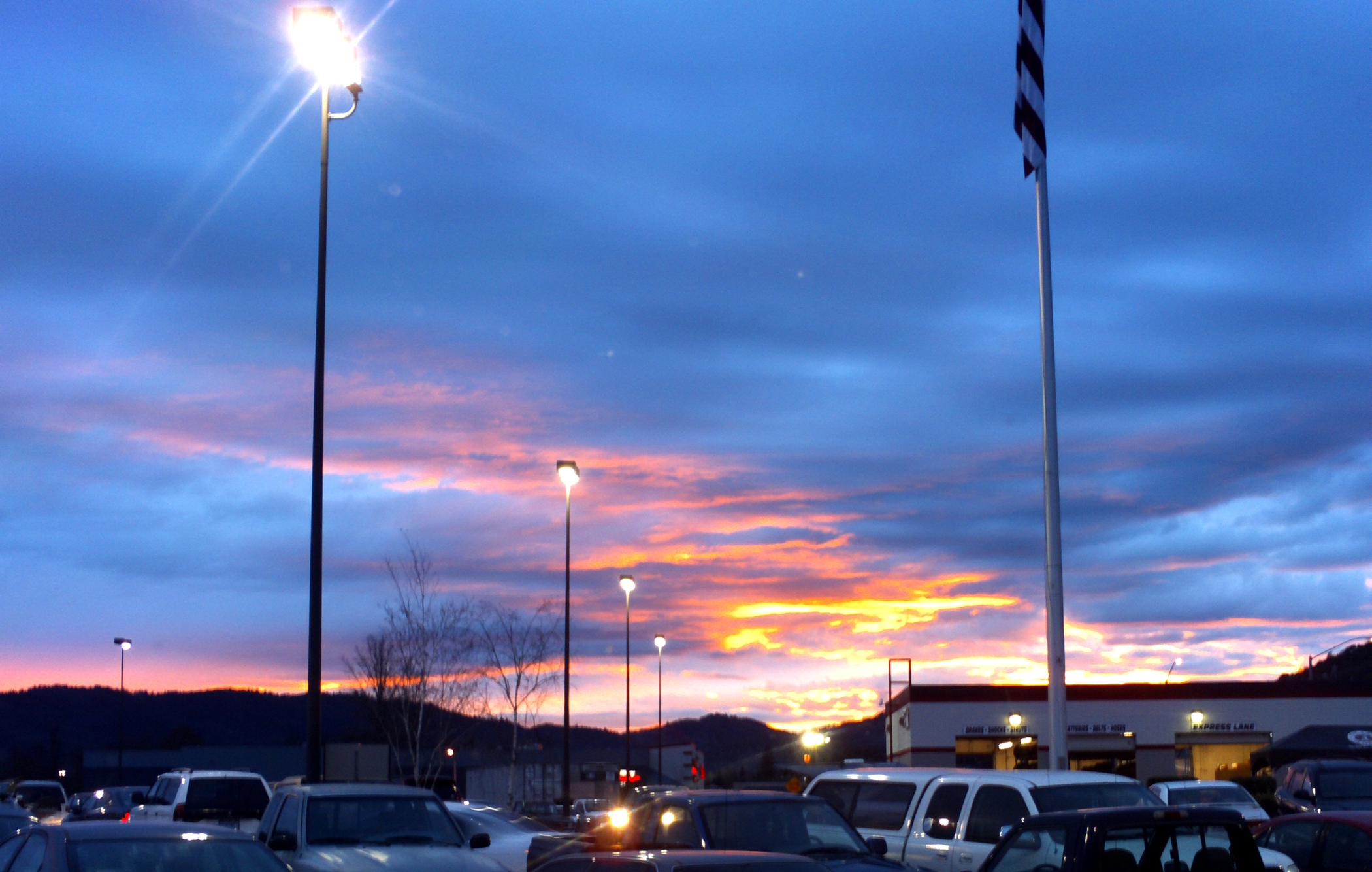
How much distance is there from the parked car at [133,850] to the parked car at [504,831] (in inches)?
294

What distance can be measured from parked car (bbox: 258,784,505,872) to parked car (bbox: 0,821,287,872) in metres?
2.15

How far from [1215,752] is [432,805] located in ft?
160

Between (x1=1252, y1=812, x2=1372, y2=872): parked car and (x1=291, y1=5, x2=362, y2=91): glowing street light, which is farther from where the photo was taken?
(x1=291, y1=5, x2=362, y2=91): glowing street light

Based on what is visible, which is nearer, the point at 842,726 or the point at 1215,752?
the point at 1215,752

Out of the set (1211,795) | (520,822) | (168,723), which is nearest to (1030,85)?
(1211,795)

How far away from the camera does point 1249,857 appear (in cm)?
865

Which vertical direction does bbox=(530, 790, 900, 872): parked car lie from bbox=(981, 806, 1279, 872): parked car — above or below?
below

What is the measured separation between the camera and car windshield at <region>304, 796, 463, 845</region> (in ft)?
43.4

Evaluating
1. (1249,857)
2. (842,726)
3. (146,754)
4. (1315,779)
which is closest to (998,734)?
(1315,779)

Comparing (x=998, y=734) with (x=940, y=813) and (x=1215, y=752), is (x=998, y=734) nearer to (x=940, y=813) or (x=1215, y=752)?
(x=1215, y=752)

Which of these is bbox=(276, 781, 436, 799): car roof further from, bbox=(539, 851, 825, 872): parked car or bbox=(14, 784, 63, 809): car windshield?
bbox=(14, 784, 63, 809): car windshield

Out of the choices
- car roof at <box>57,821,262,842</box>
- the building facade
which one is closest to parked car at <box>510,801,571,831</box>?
the building facade

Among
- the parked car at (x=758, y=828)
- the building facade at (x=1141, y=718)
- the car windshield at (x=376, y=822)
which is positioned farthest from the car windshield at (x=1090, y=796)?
the building facade at (x=1141, y=718)

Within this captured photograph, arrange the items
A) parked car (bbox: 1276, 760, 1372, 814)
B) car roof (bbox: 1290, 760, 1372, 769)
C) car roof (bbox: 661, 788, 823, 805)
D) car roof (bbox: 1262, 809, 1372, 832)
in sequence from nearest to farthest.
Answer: car roof (bbox: 1262, 809, 1372, 832) → car roof (bbox: 661, 788, 823, 805) → parked car (bbox: 1276, 760, 1372, 814) → car roof (bbox: 1290, 760, 1372, 769)
